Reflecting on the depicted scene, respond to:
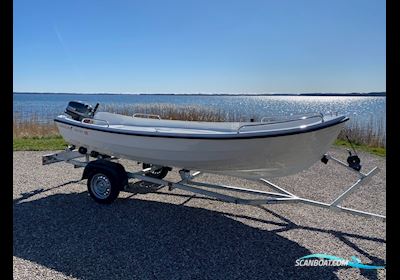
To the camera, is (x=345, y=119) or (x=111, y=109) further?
(x=111, y=109)

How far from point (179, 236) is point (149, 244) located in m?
0.36

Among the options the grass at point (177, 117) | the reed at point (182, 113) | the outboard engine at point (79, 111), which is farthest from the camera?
the reed at point (182, 113)

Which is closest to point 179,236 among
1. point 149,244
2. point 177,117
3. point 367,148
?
point 149,244

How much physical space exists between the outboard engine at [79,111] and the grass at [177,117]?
→ 386 cm

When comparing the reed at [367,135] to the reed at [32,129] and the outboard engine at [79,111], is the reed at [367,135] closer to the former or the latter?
the outboard engine at [79,111]

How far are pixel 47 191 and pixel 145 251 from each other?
2.65m

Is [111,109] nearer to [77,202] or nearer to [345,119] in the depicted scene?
[77,202]

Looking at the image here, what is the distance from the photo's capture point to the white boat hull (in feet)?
11.5

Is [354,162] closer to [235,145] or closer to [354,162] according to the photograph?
[354,162]

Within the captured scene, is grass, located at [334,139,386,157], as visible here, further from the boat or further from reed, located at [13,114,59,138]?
reed, located at [13,114,59,138]

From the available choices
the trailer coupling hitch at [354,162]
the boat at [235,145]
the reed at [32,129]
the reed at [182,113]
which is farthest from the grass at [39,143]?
the trailer coupling hitch at [354,162]

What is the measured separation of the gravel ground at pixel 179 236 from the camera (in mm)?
2854
